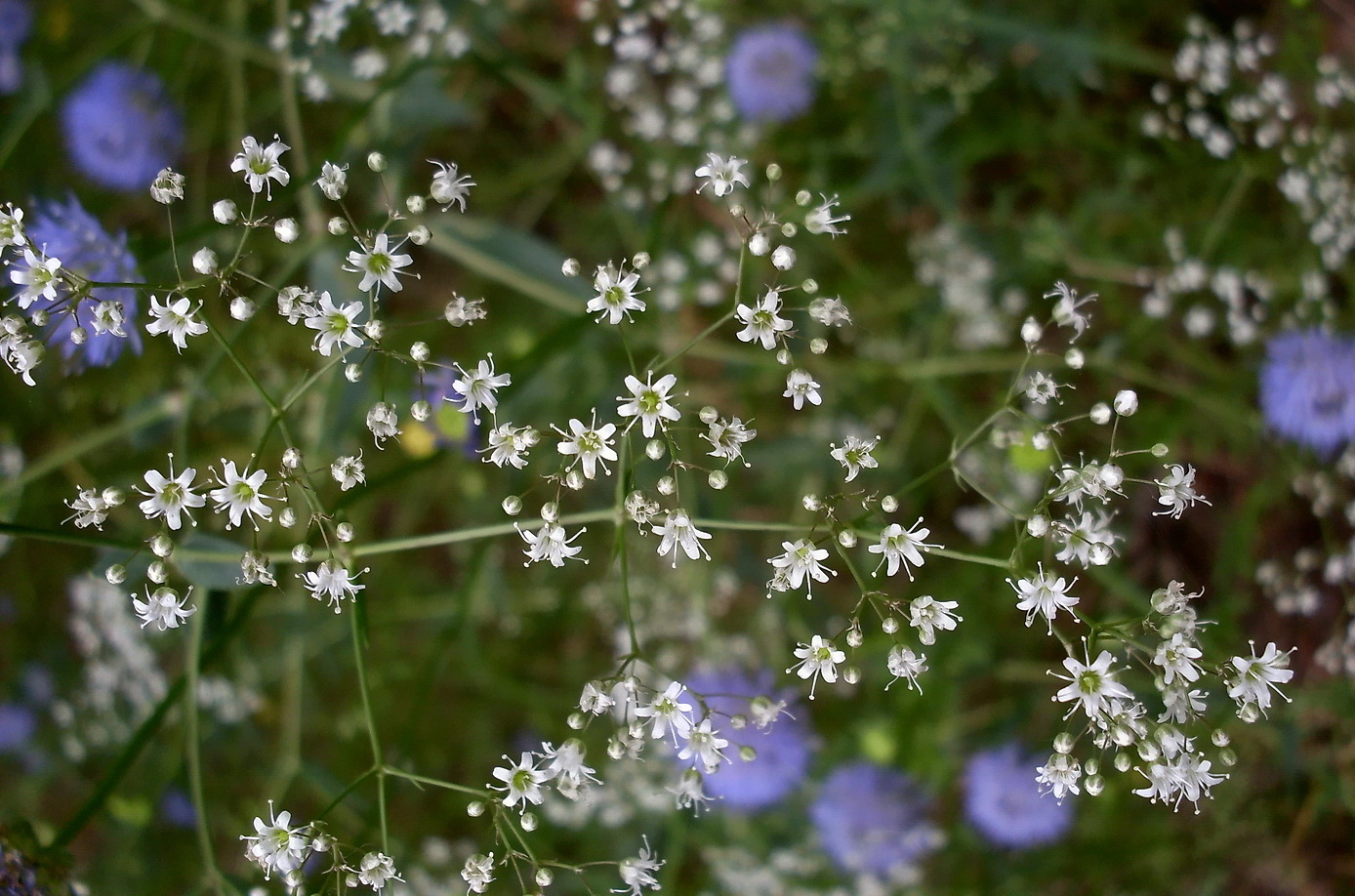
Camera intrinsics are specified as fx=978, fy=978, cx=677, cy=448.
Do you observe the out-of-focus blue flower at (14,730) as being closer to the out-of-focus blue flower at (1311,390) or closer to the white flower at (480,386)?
the white flower at (480,386)

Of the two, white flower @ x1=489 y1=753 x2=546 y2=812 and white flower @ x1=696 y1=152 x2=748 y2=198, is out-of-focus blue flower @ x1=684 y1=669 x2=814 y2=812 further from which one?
white flower @ x1=696 y1=152 x2=748 y2=198

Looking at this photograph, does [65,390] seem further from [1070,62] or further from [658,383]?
[1070,62]

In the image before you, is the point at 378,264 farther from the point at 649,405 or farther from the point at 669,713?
the point at 669,713

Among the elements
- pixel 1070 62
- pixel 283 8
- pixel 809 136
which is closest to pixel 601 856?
pixel 809 136

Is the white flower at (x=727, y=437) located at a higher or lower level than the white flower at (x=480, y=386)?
lower

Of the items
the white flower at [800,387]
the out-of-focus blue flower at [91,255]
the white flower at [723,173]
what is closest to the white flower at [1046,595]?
the white flower at [800,387]

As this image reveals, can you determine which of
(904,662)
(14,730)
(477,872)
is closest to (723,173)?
(904,662)

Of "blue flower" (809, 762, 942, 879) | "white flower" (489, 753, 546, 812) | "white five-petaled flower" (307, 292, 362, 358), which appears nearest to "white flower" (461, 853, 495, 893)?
"white flower" (489, 753, 546, 812)
